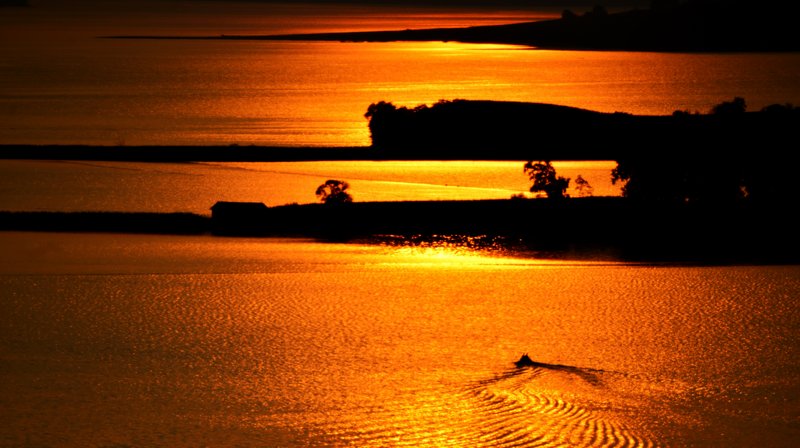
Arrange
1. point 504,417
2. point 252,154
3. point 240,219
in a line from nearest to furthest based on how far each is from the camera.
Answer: point 504,417, point 240,219, point 252,154

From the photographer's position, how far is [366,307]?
14391mm

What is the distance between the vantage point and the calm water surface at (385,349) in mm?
10102

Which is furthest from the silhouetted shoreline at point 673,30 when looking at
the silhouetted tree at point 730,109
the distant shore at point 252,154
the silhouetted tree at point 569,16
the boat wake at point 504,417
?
the boat wake at point 504,417

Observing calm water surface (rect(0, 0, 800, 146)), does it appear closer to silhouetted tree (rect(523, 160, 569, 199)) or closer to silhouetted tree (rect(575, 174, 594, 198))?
silhouetted tree (rect(575, 174, 594, 198))

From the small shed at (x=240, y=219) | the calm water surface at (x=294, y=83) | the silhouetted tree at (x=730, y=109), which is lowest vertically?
the small shed at (x=240, y=219)

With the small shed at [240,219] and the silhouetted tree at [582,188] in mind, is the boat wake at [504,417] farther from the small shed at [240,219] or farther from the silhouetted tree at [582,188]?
the silhouetted tree at [582,188]

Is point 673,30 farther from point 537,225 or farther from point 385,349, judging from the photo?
point 385,349

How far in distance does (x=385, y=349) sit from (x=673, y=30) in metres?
66.9

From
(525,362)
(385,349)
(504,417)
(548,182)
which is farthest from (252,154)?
Result: (504,417)

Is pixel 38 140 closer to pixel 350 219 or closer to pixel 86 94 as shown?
pixel 350 219

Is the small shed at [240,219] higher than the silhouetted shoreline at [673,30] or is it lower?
lower

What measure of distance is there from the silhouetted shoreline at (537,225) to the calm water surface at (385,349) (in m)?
0.81

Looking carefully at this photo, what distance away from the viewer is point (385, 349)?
12516 millimetres

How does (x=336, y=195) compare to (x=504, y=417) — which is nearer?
(x=504, y=417)
